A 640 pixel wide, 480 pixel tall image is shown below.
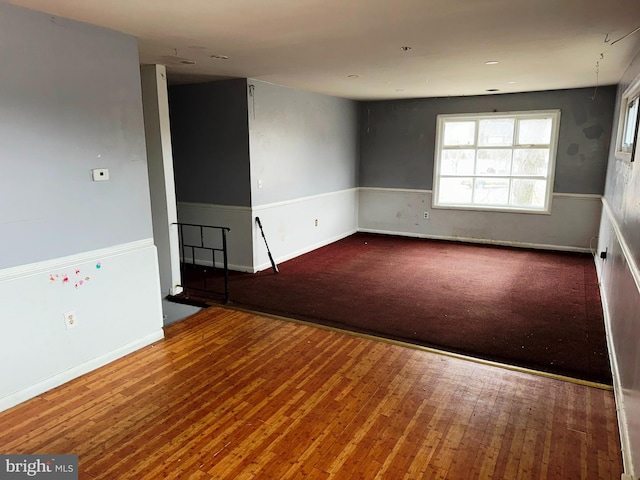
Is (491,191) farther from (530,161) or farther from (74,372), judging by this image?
(74,372)

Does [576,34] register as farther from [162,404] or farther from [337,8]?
[162,404]

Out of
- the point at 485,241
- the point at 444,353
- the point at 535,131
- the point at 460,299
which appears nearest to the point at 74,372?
the point at 444,353

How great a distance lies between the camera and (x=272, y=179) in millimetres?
5492

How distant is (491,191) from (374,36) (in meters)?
4.67

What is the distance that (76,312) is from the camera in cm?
290

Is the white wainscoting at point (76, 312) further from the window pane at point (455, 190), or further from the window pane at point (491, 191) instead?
the window pane at point (491, 191)

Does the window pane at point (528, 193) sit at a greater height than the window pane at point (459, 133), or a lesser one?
lesser

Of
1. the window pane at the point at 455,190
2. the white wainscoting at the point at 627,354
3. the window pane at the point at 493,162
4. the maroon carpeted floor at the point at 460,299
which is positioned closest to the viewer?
the white wainscoting at the point at 627,354

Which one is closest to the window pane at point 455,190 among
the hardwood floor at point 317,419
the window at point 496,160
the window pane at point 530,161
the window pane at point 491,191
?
the window at point 496,160

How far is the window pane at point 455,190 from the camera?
717 cm

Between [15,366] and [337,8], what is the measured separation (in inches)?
114

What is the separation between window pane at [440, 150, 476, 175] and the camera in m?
7.07

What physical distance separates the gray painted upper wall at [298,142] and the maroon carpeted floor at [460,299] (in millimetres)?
1071

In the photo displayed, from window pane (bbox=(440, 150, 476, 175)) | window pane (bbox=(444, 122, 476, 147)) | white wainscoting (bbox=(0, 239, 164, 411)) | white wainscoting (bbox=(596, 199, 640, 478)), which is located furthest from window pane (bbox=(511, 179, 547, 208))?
white wainscoting (bbox=(0, 239, 164, 411))
